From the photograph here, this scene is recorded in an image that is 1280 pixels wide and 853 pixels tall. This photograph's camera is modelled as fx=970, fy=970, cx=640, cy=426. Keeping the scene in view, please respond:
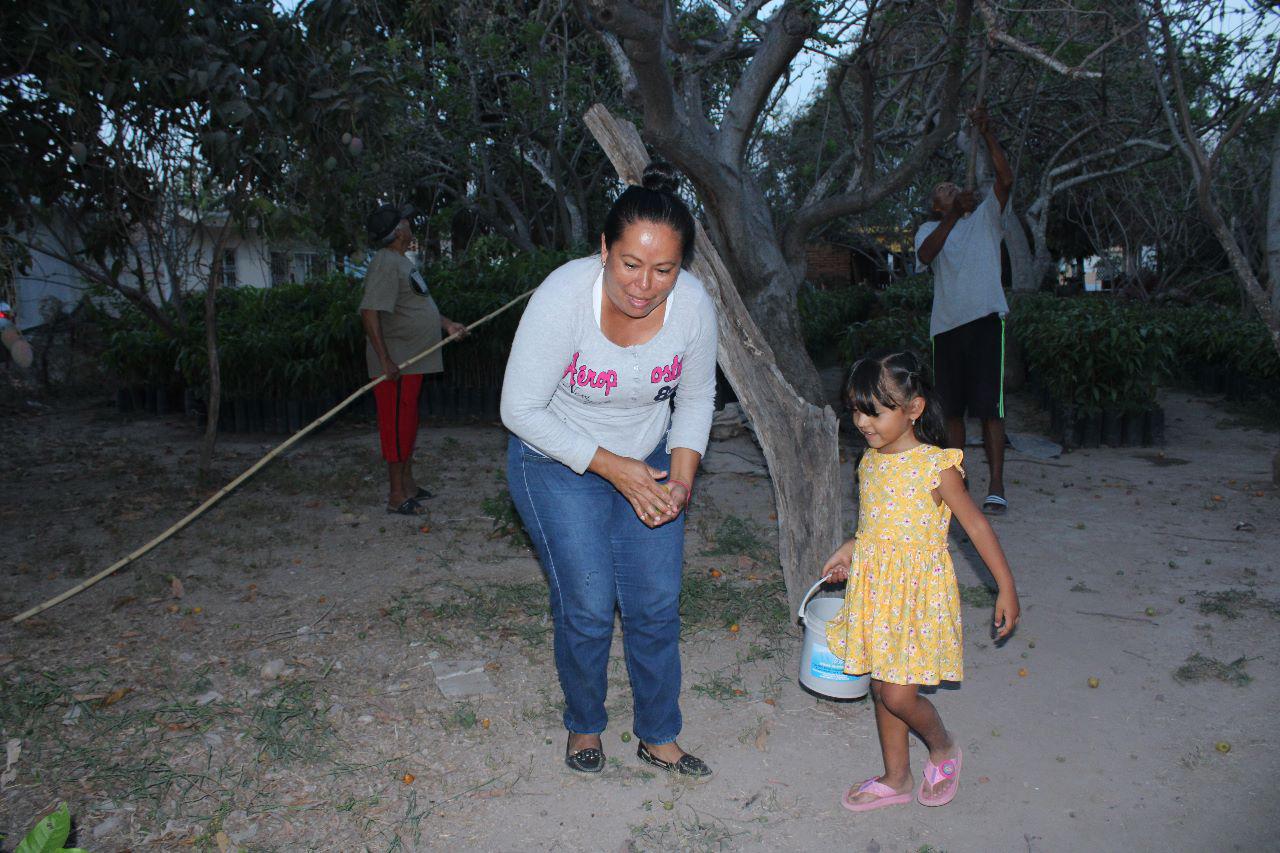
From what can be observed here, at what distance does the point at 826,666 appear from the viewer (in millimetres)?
3279

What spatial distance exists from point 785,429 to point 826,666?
1130 mm

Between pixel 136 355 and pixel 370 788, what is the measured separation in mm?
9496

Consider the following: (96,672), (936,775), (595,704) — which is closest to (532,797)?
(595,704)

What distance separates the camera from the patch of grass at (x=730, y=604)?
4.50 m

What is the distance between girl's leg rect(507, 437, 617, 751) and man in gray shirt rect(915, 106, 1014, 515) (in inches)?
140

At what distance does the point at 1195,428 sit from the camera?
31.0ft

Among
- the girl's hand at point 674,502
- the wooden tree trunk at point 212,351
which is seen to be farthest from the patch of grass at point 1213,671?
the wooden tree trunk at point 212,351

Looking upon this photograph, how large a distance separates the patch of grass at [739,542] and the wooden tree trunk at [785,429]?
1.32 m

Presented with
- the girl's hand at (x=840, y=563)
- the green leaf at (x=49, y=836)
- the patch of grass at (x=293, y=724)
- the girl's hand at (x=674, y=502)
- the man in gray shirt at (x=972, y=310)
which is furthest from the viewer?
the man in gray shirt at (x=972, y=310)

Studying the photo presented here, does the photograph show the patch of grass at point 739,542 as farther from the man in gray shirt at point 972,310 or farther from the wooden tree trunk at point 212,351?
the wooden tree trunk at point 212,351

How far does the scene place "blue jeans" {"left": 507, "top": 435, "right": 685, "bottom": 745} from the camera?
2.87 m

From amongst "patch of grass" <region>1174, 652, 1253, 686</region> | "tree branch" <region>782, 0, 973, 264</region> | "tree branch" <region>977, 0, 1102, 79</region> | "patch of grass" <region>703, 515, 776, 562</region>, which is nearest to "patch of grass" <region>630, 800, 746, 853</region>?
"patch of grass" <region>1174, 652, 1253, 686</region>

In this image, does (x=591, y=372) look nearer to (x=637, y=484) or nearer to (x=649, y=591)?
(x=637, y=484)

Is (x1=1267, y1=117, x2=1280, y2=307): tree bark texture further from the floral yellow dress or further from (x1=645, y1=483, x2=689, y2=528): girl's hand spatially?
(x1=645, y1=483, x2=689, y2=528): girl's hand
